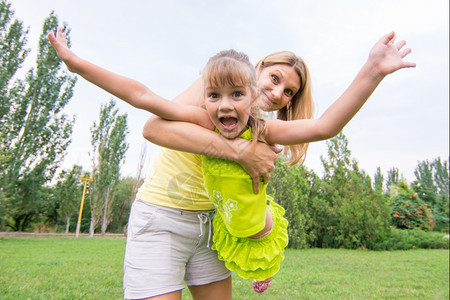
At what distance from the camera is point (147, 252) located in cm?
145

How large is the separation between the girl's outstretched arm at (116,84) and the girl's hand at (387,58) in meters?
0.75

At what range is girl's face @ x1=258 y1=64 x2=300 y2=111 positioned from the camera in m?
1.81

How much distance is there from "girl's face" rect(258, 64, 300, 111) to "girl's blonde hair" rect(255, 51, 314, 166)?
0.12ft

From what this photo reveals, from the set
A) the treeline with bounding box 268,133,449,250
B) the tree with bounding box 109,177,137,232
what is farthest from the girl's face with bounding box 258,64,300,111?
the tree with bounding box 109,177,137,232

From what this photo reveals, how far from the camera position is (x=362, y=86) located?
3.54ft

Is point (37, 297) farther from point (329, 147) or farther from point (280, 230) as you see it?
point (329, 147)

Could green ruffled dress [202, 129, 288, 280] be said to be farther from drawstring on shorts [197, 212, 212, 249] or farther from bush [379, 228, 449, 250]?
bush [379, 228, 449, 250]

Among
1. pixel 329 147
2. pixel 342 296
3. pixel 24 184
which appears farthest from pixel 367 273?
pixel 24 184

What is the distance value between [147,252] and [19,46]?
11.5 m

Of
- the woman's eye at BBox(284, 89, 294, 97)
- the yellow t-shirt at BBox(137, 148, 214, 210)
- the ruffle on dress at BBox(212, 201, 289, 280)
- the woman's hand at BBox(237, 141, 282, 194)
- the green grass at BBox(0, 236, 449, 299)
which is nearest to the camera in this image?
the woman's hand at BBox(237, 141, 282, 194)

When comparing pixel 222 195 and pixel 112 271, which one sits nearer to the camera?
pixel 222 195

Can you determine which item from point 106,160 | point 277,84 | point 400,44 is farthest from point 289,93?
point 106,160

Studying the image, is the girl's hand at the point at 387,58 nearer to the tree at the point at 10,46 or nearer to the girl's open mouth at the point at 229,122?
the girl's open mouth at the point at 229,122

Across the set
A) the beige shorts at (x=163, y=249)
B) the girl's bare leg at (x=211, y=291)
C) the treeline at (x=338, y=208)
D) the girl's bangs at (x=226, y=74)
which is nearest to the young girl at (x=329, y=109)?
the girl's bangs at (x=226, y=74)
